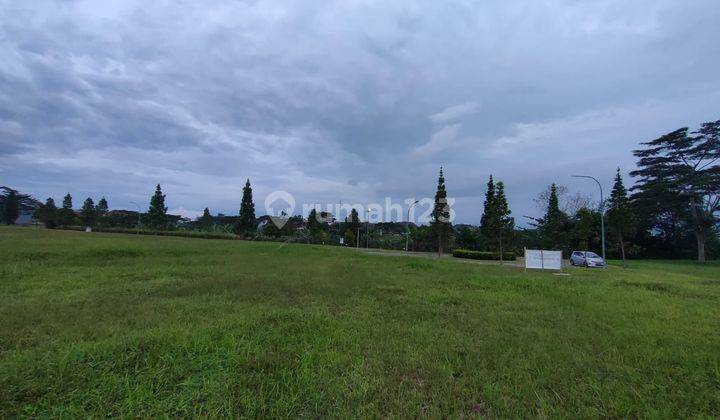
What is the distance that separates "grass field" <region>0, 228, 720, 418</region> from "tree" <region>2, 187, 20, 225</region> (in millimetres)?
71946

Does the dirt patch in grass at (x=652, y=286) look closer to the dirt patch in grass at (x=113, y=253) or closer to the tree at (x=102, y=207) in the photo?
the dirt patch in grass at (x=113, y=253)

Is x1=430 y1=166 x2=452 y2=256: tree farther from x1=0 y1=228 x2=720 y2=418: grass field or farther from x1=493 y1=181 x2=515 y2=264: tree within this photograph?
x1=0 y1=228 x2=720 y2=418: grass field

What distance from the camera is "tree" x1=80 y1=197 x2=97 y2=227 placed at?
5962 centimetres

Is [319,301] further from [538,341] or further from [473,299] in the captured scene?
[538,341]

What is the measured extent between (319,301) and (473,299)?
11.5ft

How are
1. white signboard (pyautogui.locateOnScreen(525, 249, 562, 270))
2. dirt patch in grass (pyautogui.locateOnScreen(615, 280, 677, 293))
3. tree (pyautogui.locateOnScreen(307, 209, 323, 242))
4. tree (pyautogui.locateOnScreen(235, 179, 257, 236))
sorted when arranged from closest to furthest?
dirt patch in grass (pyautogui.locateOnScreen(615, 280, 677, 293)) → white signboard (pyautogui.locateOnScreen(525, 249, 562, 270)) → tree (pyautogui.locateOnScreen(235, 179, 257, 236)) → tree (pyautogui.locateOnScreen(307, 209, 323, 242))

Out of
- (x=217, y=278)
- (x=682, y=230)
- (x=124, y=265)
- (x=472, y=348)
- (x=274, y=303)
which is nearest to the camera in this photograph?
(x=472, y=348)

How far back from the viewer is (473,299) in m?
8.38

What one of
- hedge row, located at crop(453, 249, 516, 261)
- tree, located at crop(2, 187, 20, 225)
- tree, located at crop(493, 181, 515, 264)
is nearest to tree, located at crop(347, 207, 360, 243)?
hedge row, located at crop(453, 249, 516, 261)

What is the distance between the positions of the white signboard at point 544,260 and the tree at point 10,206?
7761 centimetres

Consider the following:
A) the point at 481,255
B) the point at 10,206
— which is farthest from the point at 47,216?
the point at 481,255

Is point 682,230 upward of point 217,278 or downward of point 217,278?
upward

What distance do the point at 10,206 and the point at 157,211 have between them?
2902cm

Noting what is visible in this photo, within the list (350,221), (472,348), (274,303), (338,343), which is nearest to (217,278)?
(274,303)
